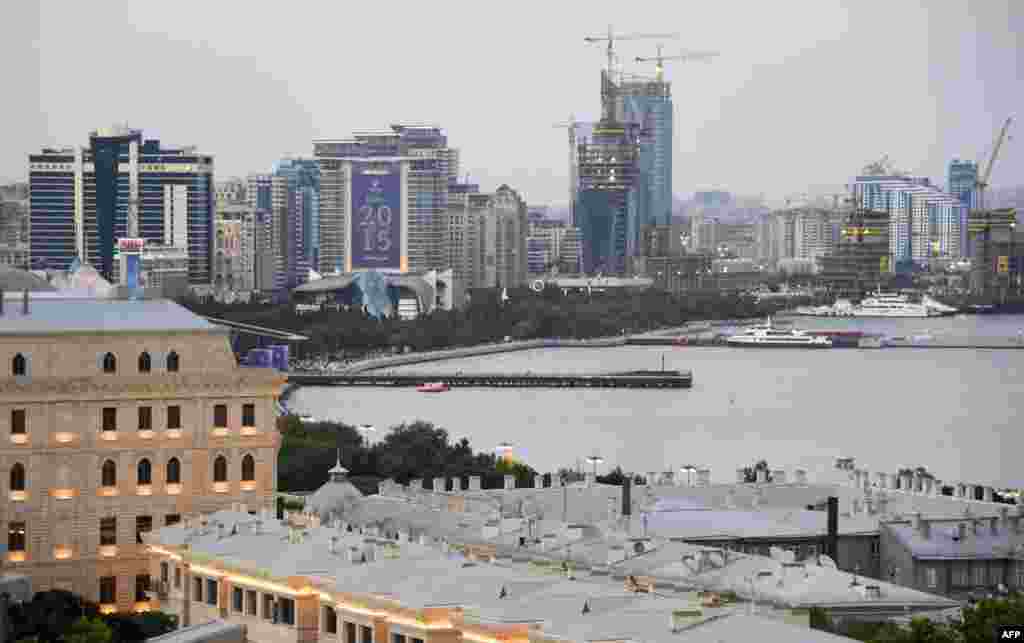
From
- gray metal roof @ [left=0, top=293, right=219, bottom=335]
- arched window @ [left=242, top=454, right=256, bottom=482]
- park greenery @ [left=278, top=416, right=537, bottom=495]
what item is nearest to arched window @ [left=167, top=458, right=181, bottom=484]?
arched window @ [left=242, top=454, right=256, bottom=482]

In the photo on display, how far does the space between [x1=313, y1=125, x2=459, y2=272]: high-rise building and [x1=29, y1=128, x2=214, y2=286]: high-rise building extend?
16793 mm

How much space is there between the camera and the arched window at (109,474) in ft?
58.9

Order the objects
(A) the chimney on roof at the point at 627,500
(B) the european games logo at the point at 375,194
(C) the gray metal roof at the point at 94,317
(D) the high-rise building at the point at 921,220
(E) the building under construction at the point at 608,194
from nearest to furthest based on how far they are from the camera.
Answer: (C) the gray metal roof at the point at 94,317
(A) the chimney on roof at the point at 627,500
(B) the european games logo at the point at 375,194
(E) the building under construction at the point at 608,194
(D) the high-rise building at the point at 921,220

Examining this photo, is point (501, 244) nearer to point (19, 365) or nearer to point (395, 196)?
point (395, 196)

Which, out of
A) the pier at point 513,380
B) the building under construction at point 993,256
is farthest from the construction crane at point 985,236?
the pier at point 513,380

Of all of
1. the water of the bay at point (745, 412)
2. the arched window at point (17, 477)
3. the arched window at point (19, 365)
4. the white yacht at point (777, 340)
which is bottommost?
the water of the bay at point (745, 412)

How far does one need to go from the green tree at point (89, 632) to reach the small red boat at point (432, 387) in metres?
44.5

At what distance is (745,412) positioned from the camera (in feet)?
167

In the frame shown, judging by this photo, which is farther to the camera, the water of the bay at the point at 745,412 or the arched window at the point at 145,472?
the water of the bay at the point at 745,412

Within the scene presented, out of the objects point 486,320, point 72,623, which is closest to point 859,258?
point 486,320

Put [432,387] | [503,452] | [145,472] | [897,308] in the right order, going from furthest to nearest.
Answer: [897,308] → [432,387] → [503,452] → [145,472]

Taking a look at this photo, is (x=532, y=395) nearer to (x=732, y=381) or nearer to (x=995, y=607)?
(x=732, y=381)

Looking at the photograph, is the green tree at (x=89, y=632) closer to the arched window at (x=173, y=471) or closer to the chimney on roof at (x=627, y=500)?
the arched window at (x=173, y=471)

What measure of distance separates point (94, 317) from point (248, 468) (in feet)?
4.85
